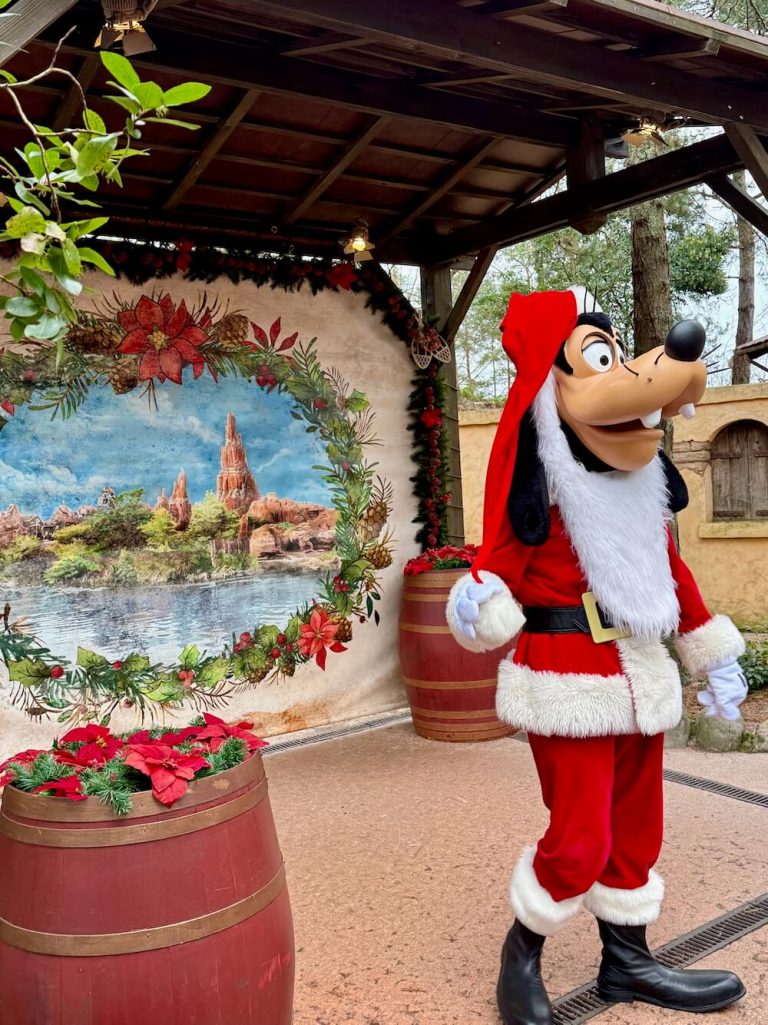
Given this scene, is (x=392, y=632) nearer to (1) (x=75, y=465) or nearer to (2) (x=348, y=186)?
(1) (x=75, y=465)

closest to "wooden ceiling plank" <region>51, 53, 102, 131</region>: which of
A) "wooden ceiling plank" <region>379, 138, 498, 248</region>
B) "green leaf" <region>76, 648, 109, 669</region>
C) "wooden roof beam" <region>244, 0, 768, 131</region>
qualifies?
"wooden roof beam" <region>244, 0, 768, 131</region>

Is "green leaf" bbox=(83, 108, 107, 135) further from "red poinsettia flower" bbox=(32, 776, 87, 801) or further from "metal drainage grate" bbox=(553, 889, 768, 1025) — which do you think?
"metal drainage grate" bbox=(553, 889, 768, 1025)

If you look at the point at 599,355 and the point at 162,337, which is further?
the point at 162,337

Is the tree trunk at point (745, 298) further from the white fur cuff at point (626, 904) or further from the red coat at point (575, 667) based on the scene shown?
the white fur cuff at point (626, 904)

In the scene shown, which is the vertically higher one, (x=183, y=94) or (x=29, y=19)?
(x=29, y=19)

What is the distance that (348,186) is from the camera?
16.9 feet

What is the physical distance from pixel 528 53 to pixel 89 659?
3295 mm

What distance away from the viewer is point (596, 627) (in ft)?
7.93

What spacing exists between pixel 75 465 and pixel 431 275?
2509 millimetres

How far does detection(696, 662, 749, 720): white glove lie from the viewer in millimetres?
2566

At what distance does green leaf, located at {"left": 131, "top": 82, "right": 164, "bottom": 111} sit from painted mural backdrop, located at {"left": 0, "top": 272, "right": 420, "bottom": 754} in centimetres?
357

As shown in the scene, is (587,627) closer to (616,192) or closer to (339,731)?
(616,192)

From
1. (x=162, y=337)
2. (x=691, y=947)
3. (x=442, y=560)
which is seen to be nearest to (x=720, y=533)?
(x=442, y=560)

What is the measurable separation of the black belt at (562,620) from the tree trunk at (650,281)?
426 centimetres
